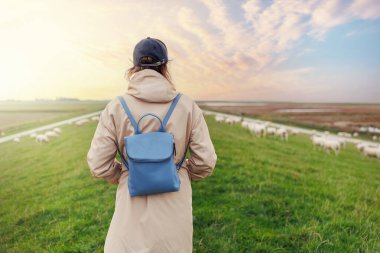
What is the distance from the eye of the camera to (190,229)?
248 centimetres

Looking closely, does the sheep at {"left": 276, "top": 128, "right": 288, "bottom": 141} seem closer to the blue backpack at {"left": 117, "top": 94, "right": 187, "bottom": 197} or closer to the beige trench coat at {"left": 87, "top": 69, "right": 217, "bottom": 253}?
the beige trench coat at {"left": 87, "top": 69, "right": 217, "bottom": 253}

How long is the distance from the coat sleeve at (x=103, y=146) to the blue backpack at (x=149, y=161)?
135 mm

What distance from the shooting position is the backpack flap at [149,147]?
7.40ft

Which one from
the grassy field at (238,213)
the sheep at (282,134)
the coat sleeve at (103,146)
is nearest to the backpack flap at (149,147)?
the coat sleeve at (103,146)

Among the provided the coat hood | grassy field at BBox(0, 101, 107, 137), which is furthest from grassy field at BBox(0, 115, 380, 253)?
grassy field at BBox(0, 101, 107, 137)

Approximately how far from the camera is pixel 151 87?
2.30 m

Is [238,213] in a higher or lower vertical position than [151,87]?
lower

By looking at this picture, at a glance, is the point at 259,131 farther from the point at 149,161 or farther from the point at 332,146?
the point at 149,161

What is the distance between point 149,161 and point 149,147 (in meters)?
0.09

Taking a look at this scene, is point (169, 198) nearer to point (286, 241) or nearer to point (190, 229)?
point (190, 229)

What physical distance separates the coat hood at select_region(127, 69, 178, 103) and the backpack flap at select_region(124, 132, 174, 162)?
25 centimetres

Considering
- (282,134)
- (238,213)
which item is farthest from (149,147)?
(282,134)

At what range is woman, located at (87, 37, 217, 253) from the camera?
2.33m

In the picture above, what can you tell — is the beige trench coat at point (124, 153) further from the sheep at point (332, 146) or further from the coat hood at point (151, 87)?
the sheep at point (332, 146)
